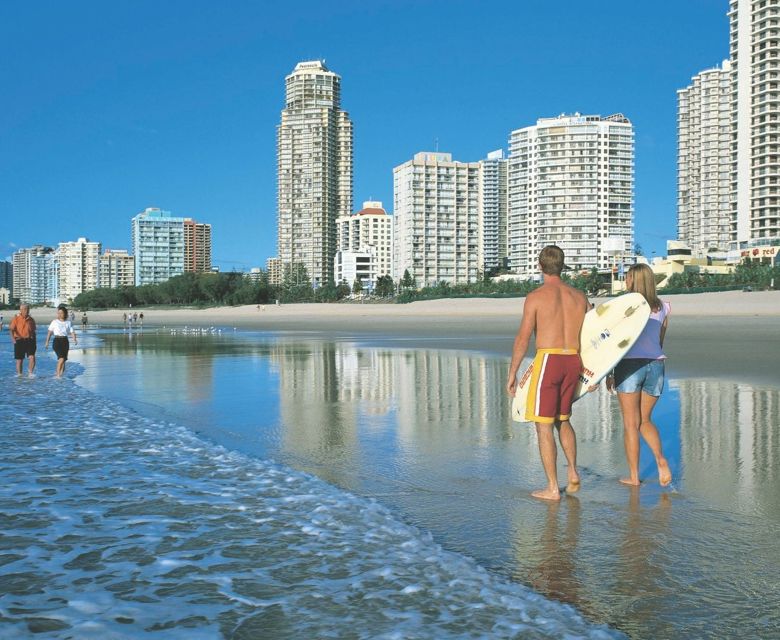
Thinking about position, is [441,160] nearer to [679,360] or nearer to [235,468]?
[679,360]

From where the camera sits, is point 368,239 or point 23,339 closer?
point 23,339

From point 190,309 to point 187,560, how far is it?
363 feet

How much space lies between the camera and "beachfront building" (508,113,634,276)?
13762cm

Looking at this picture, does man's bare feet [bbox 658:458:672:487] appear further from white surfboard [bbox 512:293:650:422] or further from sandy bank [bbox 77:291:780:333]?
sandy bank [bbox 77:291:780:333]

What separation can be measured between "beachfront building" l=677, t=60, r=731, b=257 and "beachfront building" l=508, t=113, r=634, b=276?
1214cm

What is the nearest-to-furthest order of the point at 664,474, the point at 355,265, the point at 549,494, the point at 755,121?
1. the point at 549,494
2. the point at 664,474
3. the point at 755,121
4. the point at 355,265

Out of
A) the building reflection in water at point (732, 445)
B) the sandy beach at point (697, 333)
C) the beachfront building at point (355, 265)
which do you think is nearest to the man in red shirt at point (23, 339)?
the sandy beach at point (697, 333)

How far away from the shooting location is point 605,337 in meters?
5.28

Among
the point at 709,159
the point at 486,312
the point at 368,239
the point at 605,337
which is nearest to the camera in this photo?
the point at 605,337

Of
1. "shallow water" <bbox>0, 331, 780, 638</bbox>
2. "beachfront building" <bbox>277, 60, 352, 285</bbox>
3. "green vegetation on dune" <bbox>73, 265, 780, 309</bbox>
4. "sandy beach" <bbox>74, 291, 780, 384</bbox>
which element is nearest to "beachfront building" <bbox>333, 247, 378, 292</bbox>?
"beachfront building" <bbox>277, 60, 352, 285</bbox>

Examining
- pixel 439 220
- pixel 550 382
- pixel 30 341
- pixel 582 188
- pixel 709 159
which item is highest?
pixel 709 159

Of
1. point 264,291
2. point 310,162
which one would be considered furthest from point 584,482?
point 310,162

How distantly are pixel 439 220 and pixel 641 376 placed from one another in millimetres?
150386

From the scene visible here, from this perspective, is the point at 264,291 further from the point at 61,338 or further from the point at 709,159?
the point at 61,338
